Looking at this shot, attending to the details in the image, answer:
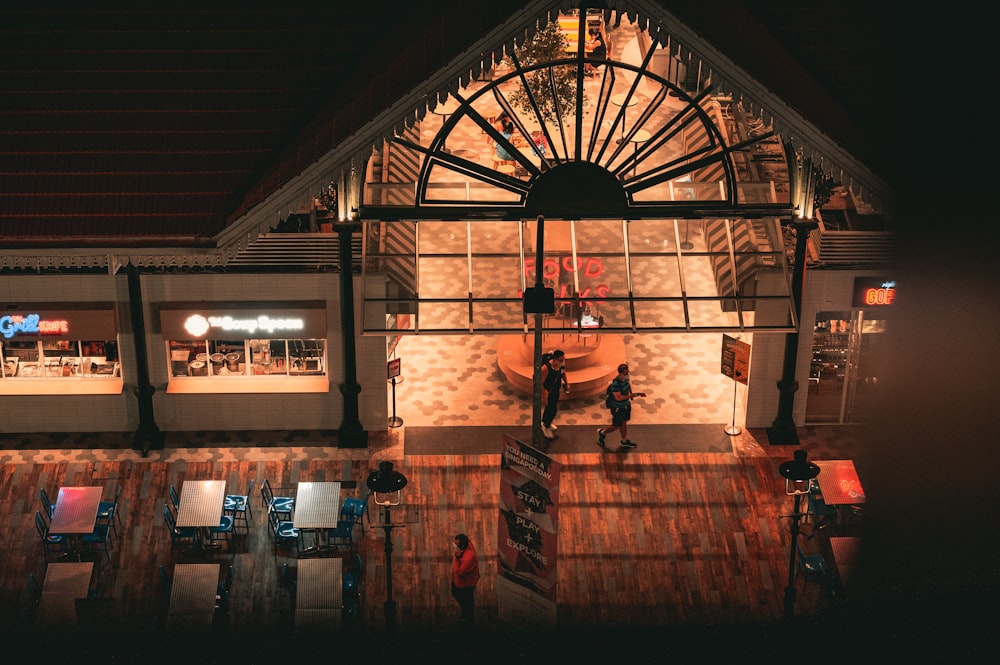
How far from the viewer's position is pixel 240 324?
21.9 meters

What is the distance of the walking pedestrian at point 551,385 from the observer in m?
21.6

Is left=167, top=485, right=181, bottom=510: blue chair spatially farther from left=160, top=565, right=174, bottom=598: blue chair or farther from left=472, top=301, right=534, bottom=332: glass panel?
left=472, top=301, right=534, bottom=332: glass panel

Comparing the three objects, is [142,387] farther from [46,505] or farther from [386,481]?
[386,481]

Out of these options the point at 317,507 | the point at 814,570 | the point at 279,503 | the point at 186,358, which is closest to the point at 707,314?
the point at 814,570

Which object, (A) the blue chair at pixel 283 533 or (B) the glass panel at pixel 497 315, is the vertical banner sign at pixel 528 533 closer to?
(A) the blue chair at pixel 283 533

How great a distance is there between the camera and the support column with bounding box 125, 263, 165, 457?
71.1 ft

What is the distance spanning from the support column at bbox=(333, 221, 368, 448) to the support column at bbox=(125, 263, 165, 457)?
12.1 ft

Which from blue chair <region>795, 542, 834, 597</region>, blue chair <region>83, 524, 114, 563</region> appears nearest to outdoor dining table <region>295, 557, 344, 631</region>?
blue chair <region>83, 524, 114, 563</region>

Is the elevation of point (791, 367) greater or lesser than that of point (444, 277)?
lesser

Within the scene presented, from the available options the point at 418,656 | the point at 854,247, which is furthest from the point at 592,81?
the point at 418,656

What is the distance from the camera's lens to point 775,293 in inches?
854

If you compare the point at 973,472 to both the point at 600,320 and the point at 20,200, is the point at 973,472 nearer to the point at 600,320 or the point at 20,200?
the point at 600,320

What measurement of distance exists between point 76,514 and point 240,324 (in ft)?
15.3

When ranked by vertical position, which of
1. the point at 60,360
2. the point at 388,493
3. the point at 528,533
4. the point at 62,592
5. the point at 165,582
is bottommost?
the point at 62,592
